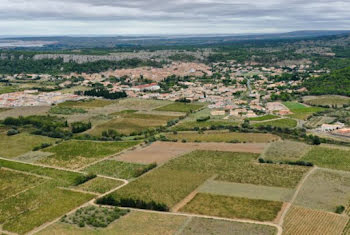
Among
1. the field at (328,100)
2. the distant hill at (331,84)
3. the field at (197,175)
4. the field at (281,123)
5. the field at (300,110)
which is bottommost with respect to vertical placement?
the field at (197,175)

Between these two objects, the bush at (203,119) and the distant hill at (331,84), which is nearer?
the bush at (203,119)

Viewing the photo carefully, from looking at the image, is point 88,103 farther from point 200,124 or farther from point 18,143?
point 18,143

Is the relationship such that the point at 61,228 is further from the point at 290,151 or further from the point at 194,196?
the point at 290,151

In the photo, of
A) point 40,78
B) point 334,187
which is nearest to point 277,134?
point 334,187

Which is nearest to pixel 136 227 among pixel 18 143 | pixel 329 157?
pixel 329 157

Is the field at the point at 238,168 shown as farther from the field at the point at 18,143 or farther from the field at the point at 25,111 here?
the field at the point at 25,111

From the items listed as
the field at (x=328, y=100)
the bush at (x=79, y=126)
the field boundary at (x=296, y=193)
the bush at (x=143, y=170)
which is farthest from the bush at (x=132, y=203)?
the field at (x=328, y=100)
